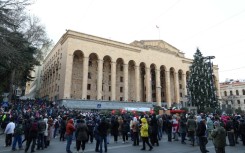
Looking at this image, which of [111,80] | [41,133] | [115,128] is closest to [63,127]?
[41,133]

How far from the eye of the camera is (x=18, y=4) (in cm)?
1166

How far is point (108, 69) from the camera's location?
42.3 meters

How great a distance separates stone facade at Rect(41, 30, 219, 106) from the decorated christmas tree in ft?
29.9

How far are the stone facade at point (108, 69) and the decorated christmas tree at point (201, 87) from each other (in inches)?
359

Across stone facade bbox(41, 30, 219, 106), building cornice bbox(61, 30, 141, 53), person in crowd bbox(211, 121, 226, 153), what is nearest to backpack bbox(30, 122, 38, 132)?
person in crowd bbox(211, 121, 226, 153)

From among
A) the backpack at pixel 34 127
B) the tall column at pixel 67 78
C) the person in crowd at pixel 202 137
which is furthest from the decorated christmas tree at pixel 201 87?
the backpack at pixel 34 127

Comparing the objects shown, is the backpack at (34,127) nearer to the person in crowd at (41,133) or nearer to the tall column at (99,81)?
the person in crowd at (41,133)

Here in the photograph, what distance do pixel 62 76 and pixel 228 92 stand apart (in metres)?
57.7

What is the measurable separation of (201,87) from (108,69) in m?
19.3

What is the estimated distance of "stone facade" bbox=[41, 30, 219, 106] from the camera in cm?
3551

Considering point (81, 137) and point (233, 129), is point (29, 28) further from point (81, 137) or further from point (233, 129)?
point (233, 129)

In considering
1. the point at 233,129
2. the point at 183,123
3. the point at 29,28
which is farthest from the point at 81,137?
the point at 29,28

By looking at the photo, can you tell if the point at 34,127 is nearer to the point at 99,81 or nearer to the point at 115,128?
the point at 115,128

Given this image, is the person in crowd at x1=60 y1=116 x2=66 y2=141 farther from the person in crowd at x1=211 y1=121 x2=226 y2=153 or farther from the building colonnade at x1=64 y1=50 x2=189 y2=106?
the building colonnade at x1=64 y1=50 x2=189 y2=106
